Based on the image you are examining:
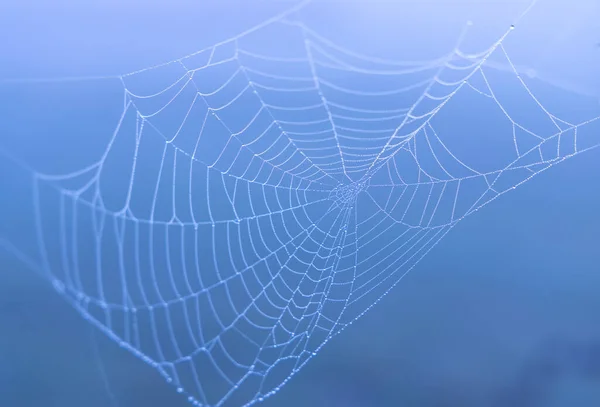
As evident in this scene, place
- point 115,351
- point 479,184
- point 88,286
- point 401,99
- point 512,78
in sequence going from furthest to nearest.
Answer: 1. point 115,351
2. point 88,286
3. point 479,184
4. point 401,99
5. point 512,78

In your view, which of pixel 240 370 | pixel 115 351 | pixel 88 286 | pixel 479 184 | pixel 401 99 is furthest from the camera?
pixel 240 370

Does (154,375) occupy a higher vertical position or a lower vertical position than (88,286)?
lower

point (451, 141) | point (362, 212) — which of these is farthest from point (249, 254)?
point (451, 141)

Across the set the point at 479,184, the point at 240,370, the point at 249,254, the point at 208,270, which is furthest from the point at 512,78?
the point at 240,370

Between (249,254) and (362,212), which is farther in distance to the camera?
(249,254)

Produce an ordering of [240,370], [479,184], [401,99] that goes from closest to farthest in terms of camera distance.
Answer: [401,99] → [479,184] → [240,370]

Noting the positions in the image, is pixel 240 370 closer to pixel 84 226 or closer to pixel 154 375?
pixel 154 375

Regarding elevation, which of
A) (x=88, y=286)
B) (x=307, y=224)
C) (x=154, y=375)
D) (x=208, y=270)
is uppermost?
(x=307, y=224)

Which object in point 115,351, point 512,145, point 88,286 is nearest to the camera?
point 512,145

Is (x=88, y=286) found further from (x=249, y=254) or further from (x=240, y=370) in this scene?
(x=240, y=370)
